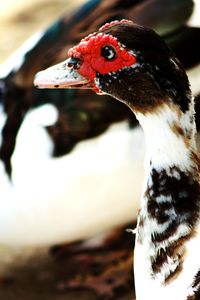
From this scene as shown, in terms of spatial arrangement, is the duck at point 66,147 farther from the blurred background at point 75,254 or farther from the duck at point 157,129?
the duck at point 157,129

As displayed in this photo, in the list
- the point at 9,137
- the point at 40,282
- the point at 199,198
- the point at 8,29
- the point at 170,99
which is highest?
the point at 8,29

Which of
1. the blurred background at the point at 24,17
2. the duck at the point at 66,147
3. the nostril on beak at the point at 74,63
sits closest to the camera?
the nostril on beak at the point at 74,63

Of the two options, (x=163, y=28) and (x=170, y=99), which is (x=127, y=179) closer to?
(x=163, y=28)

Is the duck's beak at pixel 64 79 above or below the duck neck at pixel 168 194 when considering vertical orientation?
above

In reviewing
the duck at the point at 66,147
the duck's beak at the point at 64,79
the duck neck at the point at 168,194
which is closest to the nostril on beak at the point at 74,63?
the duck's beak at the point at 64,79

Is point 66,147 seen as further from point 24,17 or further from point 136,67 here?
point 24,17

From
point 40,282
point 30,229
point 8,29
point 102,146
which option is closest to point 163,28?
point 102,146

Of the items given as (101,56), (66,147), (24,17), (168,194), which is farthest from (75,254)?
(24,17)
